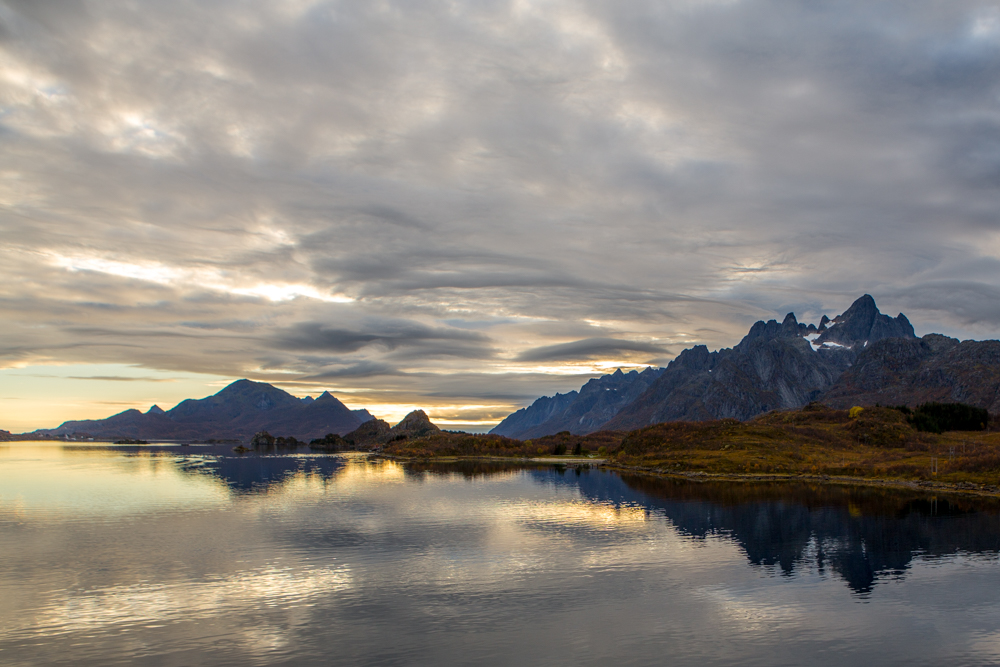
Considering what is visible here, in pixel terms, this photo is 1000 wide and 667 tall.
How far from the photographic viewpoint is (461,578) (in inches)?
2414

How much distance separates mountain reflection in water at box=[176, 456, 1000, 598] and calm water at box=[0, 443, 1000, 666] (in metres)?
0.61

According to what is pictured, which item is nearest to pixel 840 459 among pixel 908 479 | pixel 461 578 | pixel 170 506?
pixel 908 479

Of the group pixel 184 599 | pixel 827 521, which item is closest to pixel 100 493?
pixel 184 599

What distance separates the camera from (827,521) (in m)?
95.6

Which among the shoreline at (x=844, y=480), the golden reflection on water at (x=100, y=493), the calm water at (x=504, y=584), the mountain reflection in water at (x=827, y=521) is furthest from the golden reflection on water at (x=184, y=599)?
the shoreline at (x=844, y=480)

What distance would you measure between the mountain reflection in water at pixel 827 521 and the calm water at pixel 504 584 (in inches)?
23.9

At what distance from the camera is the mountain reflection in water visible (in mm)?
70750

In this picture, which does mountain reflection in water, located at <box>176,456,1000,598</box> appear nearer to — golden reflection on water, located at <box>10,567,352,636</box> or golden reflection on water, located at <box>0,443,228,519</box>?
golden reflection on water, located at <box>0,443,228,519</box>

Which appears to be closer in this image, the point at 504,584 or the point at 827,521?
the point at 504,584

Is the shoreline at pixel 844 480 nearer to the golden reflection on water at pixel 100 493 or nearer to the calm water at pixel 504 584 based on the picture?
the calm water at pixel 504 584

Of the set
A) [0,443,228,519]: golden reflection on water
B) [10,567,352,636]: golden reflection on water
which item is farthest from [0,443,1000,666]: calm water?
[0,443,228,519]: golden reflection on water

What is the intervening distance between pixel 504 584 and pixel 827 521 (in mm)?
62677

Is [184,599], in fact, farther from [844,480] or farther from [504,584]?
[844,480]

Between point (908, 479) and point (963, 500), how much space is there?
3050 cm
